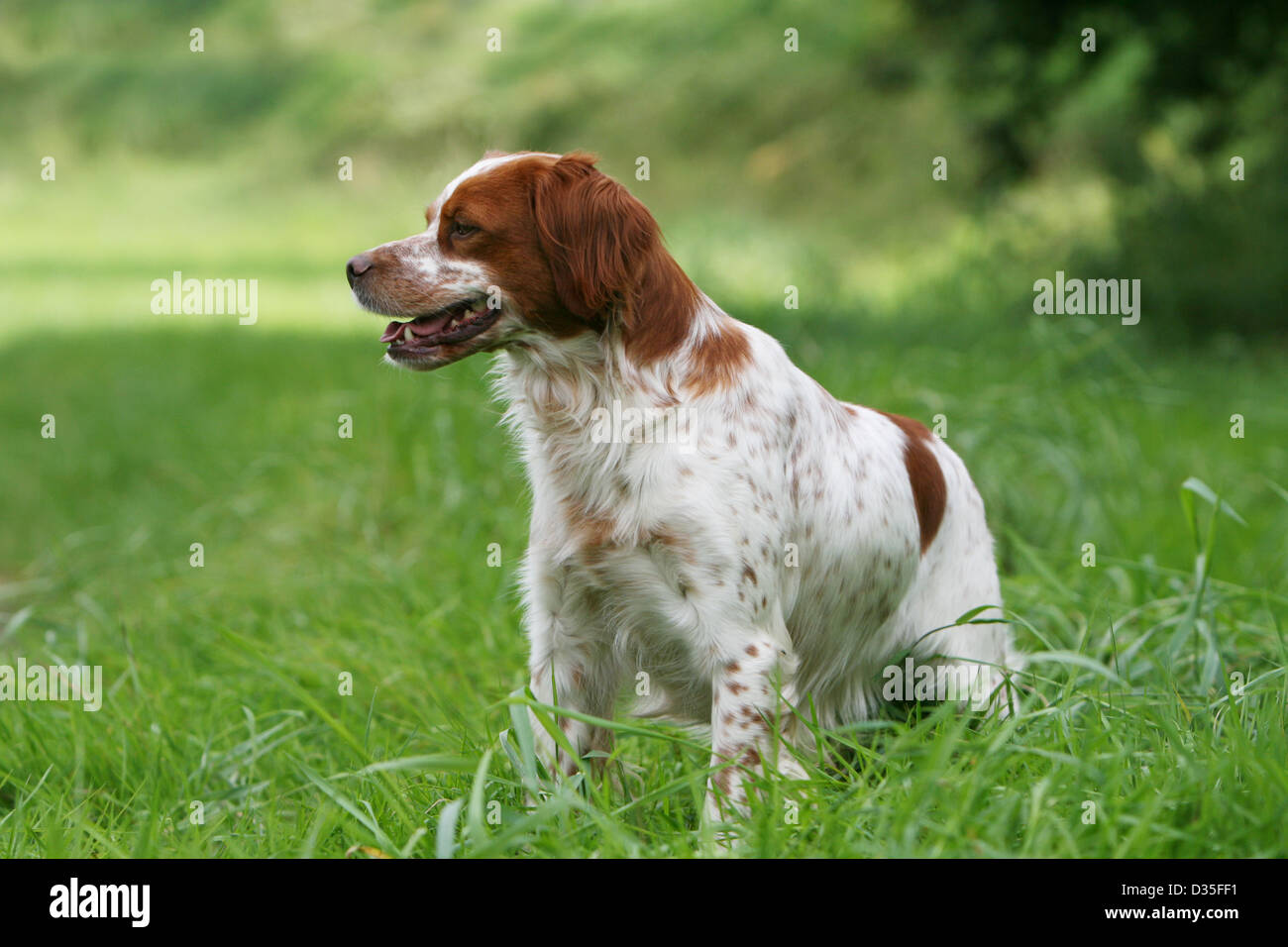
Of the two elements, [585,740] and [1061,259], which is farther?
[1061,259]

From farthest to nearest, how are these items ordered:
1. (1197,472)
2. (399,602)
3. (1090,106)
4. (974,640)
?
(1090,106), (1197,472), (399,602), (974,640)

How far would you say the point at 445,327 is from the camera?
2.89 meters

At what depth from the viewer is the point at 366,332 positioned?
1060 centimetres

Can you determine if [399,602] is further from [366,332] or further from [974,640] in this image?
[366,332]

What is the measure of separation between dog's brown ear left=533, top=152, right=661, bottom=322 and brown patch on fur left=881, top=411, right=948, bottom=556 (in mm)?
816

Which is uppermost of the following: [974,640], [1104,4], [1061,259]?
[1104,4]

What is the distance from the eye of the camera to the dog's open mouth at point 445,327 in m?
2.86

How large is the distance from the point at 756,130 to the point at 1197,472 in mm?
15414
